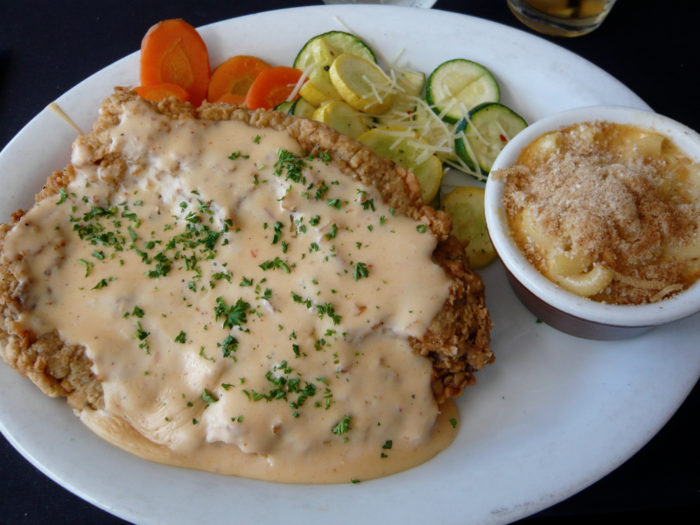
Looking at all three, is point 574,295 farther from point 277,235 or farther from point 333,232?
point 277,235

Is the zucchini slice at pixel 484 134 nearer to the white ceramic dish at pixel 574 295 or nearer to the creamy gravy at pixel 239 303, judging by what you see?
the white ceramic dish at pixel 574 295

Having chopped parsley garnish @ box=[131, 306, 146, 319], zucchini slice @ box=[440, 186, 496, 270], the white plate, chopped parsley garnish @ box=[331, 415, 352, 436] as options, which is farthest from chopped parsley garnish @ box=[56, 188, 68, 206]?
zucchini slice @ box=[440, 186, 496, 270]

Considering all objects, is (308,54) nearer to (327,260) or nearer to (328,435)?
(327,260)

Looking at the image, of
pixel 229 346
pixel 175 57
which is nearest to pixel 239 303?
pixel 229 346

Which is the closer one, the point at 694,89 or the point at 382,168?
the point at 382,168

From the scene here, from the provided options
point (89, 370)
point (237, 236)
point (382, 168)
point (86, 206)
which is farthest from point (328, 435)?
point (86, 206)

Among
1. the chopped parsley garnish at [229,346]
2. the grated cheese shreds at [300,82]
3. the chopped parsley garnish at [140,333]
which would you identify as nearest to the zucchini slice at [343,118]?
the grated cheese shreds at [300,82]
